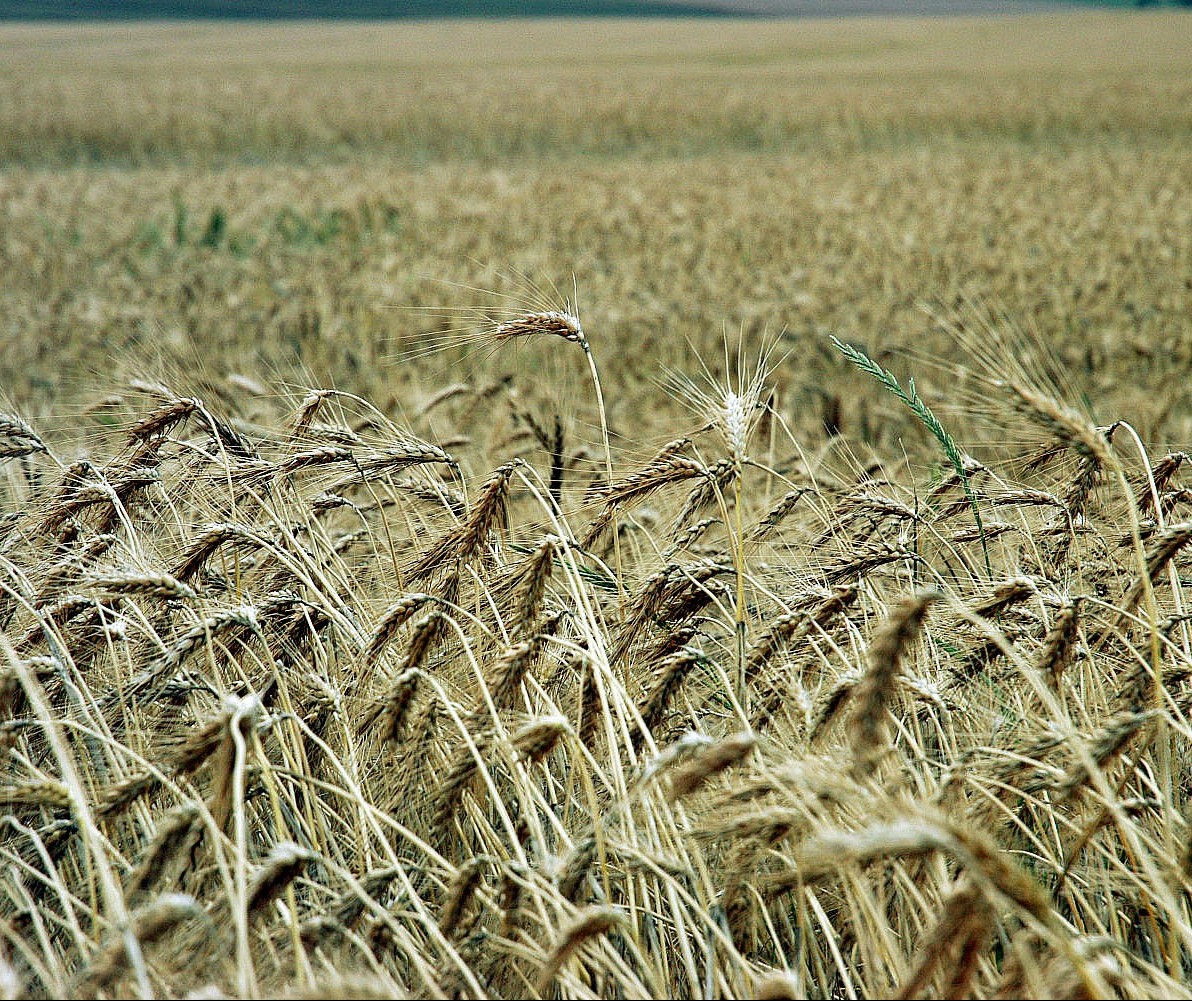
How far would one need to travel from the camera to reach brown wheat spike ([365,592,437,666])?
162 centimetres

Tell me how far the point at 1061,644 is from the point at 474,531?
2.98 ft

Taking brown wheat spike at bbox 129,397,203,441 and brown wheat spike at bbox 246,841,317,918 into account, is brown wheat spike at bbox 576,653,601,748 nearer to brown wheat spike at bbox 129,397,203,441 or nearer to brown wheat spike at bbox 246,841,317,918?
brown wheat spike at bbox 246,841,317,918

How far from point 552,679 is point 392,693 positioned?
0.64 meters

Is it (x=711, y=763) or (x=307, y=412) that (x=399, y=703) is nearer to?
(x=711, y=763)

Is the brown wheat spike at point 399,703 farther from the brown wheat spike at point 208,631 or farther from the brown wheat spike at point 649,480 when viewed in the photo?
the brown wheat spike at point 649,480

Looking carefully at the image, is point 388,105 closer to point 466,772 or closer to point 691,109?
point 691,109

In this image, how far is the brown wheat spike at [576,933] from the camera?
1.15 m

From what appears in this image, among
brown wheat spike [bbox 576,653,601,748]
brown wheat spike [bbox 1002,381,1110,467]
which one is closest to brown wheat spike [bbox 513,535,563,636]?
brown wheat spike [bbox 576,653,601,748]

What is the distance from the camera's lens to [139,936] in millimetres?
1107

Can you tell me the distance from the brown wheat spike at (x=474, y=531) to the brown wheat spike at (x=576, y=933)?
2.29ft

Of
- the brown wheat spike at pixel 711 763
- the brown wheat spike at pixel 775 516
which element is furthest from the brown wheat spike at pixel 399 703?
the brown wheat spike at pixel 775 516

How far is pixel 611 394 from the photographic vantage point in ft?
16.8

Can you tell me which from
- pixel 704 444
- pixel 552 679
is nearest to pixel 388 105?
pixel 704 444

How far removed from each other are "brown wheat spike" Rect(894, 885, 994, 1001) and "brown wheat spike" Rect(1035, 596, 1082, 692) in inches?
23.6
